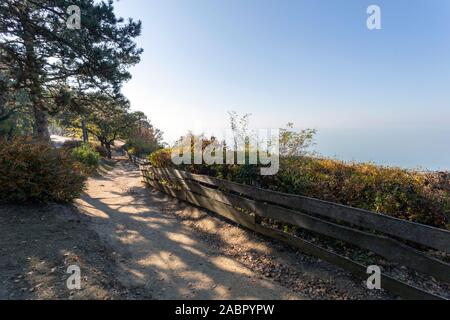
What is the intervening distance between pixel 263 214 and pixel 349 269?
188cm

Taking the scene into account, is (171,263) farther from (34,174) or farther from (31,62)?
(31,62)

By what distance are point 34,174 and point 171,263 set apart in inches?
182

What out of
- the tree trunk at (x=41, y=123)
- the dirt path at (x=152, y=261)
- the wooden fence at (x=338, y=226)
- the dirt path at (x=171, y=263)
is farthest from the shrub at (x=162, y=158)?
the tree trunk at (x=41, y=123)

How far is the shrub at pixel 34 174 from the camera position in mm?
6594

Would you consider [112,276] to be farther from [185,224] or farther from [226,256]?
[185,224]

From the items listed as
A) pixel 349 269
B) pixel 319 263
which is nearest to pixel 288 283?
pixel 319 263

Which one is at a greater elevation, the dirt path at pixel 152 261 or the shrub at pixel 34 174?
the shrub at pixel 34 174

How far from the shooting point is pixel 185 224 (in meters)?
7.22

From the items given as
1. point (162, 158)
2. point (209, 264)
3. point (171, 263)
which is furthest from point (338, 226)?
point (162, 158)

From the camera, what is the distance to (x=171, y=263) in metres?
4.95

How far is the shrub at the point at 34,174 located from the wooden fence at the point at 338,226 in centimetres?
352

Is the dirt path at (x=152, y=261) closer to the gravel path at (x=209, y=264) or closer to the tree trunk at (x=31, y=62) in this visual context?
the gravel path at (x=209, y=264)

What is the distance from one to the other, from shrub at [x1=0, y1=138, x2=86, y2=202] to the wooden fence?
352 centimetres
